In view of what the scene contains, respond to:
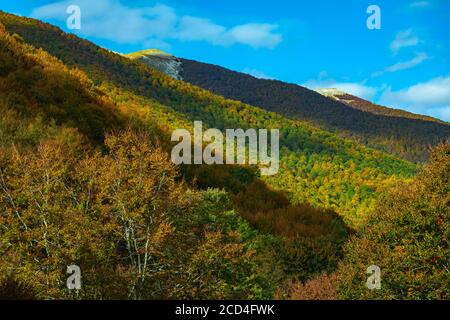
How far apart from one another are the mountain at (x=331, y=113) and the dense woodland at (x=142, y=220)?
281 feet

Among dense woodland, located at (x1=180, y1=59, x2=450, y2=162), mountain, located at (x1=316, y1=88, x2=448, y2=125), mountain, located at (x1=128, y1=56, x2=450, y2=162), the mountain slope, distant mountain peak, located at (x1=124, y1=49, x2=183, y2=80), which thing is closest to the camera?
the mountain slope

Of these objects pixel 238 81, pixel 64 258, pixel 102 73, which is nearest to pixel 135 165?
pixel 64 258

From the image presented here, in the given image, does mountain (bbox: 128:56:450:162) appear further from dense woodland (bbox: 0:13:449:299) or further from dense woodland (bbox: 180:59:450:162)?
dense woodland (bbox: 0:13:449:299)

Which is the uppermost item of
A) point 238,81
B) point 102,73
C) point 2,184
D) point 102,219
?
point 238,81

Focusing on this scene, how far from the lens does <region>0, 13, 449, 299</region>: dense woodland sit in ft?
27.8

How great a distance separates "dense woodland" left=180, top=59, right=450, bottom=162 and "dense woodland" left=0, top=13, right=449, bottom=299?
85.2 m

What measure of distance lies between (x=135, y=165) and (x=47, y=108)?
12.6m

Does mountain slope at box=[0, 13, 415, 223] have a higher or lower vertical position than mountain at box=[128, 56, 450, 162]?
lower

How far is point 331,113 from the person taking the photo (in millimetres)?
124938

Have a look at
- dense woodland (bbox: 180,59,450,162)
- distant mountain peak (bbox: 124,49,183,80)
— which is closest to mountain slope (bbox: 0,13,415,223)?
dense woodland (bbox: 180,59,450,162)

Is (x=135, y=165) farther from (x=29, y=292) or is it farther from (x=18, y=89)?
(x=18, y=89)

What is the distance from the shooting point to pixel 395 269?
1133 centimetres

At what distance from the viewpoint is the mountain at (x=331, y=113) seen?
109m

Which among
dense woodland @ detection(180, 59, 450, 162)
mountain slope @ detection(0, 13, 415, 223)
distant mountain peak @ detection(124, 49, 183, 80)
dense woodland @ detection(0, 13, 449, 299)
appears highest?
distant mountain peak @ detection(124, 49, 183, 80)
